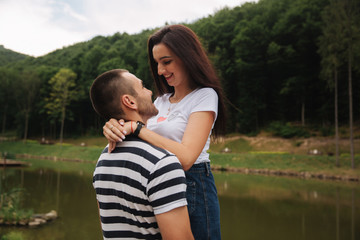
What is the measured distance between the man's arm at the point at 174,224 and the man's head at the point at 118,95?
450 millimetres

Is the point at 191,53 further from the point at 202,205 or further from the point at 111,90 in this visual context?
the point at 202,205

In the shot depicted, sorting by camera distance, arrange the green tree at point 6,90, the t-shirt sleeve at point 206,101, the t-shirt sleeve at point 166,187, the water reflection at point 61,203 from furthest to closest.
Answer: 1. the green tree at point 6,90
2. the water reflection at point 61,203
3. the t-shirt sleeve at point 206,101
4. the t-shirt sleeve at point 166,187

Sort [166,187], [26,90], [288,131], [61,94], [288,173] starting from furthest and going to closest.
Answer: [26,90] < [61,94] < [288,131] < [288,173] < [166,187]

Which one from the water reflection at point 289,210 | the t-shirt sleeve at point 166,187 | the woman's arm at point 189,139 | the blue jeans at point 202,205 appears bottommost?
the water reflection at point 289,210

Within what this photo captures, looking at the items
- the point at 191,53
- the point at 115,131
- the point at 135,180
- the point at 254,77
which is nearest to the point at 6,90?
the point at 254,77

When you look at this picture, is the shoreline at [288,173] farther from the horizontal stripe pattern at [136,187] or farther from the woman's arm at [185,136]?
the horizontal stripe pattern at [136,187]

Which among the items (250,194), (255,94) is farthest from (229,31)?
(250,194)

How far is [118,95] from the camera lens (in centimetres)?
129

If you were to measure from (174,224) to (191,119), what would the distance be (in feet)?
1.68

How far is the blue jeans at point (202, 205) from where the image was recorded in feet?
4.50

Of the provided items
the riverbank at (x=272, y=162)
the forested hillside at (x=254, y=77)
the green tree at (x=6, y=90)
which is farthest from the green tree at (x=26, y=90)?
the riverbank at (x=272, y=162)

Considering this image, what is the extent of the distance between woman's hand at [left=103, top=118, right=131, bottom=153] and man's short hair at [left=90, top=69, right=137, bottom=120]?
0.08 metres

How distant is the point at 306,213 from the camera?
8.46 m

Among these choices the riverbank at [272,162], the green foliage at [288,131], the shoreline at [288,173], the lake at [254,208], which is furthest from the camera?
the green foliage at [288,131]
